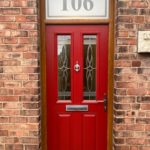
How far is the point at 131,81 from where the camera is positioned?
153 inches

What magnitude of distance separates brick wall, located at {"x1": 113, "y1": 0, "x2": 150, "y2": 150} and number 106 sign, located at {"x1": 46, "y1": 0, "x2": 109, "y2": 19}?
1.03 ft

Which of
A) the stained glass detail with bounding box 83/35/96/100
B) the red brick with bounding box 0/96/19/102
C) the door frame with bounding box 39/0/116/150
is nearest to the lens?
the red brick with bounding box 0/96/19/102

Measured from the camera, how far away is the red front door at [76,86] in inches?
162

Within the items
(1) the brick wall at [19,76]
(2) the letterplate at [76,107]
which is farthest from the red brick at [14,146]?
(2) the letterplate at [76,107]

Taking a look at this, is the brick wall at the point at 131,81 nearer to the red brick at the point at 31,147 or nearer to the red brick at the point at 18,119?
the red brick at the point at 31,147

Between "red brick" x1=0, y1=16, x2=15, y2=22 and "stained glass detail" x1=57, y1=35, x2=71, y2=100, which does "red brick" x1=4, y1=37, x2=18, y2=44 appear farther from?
"stained glass detail" x1=57, y1=35, x2=71, y2=100

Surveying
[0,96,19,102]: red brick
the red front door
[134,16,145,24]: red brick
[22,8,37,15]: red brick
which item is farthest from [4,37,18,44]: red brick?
[134,16,145,24]: red brick

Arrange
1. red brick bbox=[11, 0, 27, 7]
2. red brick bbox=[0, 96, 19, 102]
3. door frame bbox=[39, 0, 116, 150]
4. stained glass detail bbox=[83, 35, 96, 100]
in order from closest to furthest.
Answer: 1. red brick bbox=[11, 0, 27, 7]
2. red brick bbox=[0, 96, 19, 102]
3. door frame bbox=[39, 0, 116, 150]
4. stained glass detail bbox=[83, 35, 96, 100]

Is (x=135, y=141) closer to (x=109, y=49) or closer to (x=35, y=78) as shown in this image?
(x=109, y=49)

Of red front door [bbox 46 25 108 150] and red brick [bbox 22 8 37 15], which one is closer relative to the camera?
red brick [bbox 22 8 37 15]

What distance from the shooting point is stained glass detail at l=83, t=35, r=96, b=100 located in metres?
4.14

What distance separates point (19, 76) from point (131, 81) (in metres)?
1.48

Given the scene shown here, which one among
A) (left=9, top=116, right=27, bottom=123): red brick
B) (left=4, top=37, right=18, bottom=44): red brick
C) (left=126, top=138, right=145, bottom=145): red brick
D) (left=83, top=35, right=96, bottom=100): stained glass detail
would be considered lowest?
(left=126, top=138, right=145, bottom=145): red brick

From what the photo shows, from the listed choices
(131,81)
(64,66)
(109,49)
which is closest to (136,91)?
(131,81)
